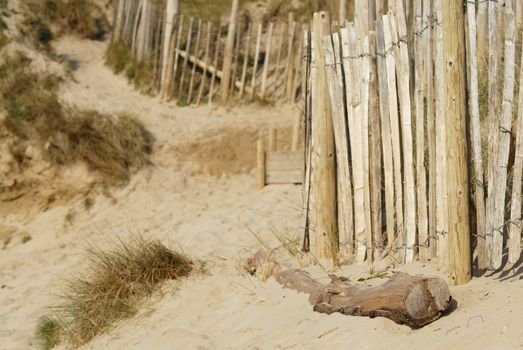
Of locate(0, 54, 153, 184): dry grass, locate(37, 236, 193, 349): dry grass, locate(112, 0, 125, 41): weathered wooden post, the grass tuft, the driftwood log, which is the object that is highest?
locate(112, 0, 125, 41): weathered wooden post

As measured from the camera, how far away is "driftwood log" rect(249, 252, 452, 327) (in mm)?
3930

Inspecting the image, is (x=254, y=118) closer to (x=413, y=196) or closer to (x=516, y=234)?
(x=413, y=196)

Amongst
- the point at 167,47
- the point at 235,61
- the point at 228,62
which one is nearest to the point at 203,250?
the point at 228,62

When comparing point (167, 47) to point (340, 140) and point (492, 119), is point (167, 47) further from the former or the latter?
point (492, 119)

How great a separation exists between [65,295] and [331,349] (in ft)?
9.43

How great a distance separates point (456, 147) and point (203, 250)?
318 centimetres

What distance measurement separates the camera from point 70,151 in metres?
9.70

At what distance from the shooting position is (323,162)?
18.0 feet

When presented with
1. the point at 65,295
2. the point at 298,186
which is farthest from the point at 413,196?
the point at 298,186

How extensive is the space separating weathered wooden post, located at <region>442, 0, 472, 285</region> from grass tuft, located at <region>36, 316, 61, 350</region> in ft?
9.56

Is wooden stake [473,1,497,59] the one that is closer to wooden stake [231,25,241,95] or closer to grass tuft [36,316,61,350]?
grass tuft [36,316,61,350]

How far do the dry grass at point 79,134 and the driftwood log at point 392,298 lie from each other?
16.9 ft

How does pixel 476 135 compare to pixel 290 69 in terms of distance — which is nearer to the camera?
pixel 476 135

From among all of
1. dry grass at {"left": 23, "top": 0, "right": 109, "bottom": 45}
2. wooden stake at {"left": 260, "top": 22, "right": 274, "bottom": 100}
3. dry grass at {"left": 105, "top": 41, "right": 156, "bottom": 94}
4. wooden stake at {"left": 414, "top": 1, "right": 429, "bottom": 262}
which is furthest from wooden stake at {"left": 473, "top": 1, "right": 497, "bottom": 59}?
dry grass at {"left": 23, "top": 0, "right": 109, "bottom": 45}
